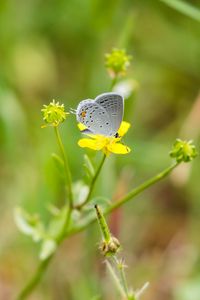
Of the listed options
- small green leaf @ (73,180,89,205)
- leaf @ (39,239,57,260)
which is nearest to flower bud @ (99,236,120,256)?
small green leaf @ (73,180,89,205)

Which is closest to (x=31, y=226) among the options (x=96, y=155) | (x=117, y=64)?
(x=96, y=155)

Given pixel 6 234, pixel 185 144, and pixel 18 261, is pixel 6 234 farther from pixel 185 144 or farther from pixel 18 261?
pixel 185 144

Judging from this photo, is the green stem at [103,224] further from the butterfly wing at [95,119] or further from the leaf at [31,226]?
the leaf at [31,226]

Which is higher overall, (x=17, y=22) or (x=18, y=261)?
(x=17, y=22)

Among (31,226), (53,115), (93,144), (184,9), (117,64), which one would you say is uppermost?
(184,9)

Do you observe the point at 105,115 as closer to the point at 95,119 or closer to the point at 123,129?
the point at 95,119

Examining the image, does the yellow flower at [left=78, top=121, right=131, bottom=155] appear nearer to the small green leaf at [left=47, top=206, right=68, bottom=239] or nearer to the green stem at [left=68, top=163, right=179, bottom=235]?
the green stem at [left=68, top=163, right=179, bottom=235]

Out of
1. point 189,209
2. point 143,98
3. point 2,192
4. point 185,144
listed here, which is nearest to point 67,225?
point 185,144

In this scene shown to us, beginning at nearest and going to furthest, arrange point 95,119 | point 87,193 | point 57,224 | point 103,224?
1. point 103,224
2. point 95,119
3. point 87,193
4. point 57,224
